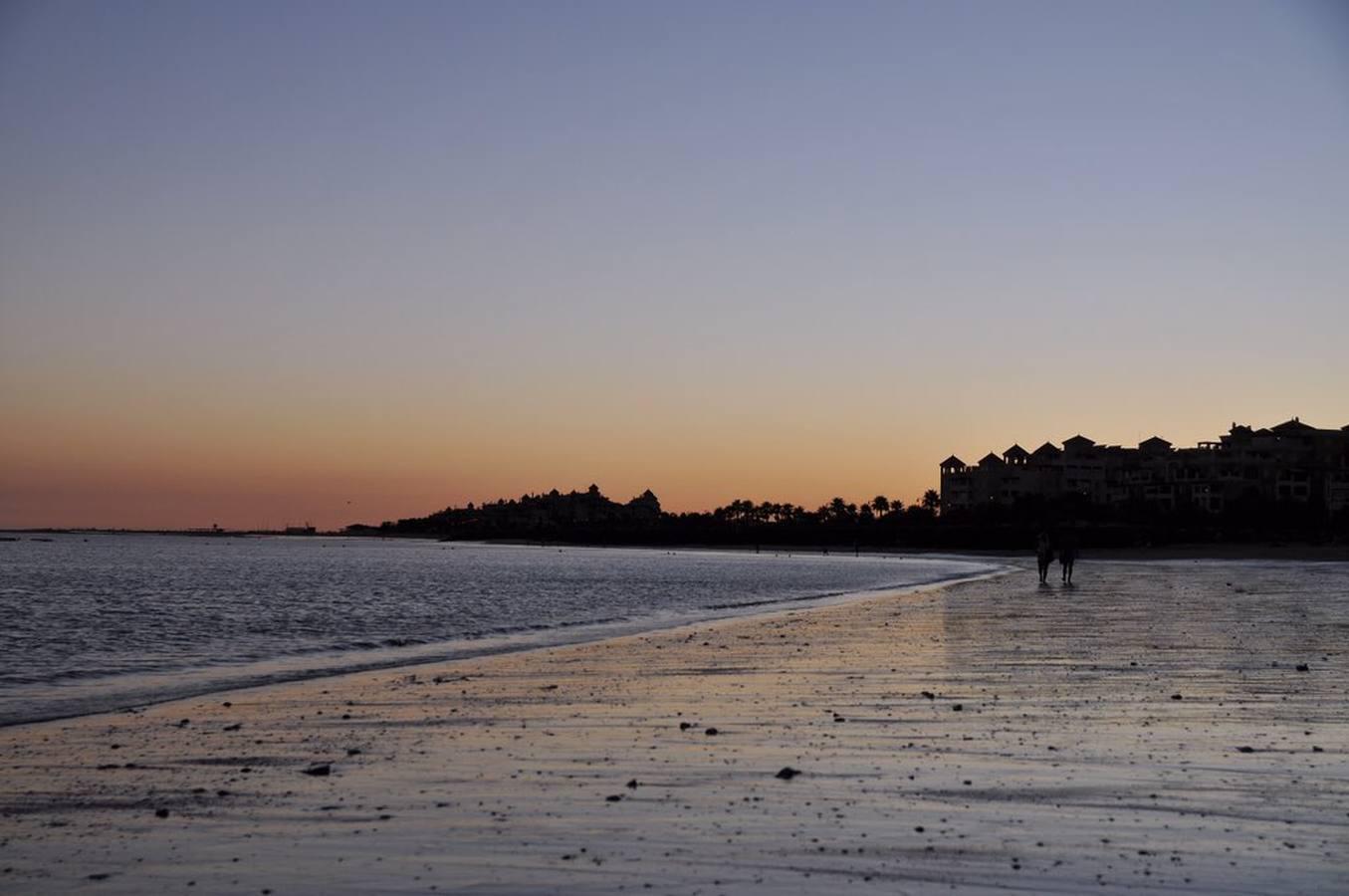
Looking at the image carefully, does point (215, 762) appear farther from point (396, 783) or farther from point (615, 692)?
point (615, 692)

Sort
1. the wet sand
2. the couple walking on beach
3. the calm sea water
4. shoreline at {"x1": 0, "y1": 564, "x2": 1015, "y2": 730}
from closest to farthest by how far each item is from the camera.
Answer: the wet sand < shoreline at {"x1": 0, "y1": 564, "x2": 1015, "y2": 730} < the calm sea water < the couple walking on beach

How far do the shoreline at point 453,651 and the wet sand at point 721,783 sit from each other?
1.23 metres

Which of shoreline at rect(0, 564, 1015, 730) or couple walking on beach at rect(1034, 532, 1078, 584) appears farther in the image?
couple walking on beach at rect(1034, 532, 1078, 584)

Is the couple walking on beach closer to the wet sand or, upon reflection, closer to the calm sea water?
the calm sea water

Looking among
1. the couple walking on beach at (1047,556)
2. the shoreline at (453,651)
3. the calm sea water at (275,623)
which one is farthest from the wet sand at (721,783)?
the couple walking on beach at (1047,556)

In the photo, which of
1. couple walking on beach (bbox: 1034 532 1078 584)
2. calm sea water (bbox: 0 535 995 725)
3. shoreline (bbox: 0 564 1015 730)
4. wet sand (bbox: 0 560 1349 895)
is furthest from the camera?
couple walking on beach (bbox: 1034 532 1078 584)

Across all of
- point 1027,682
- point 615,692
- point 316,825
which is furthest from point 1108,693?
point 316,825

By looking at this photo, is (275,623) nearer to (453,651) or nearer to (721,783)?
(453,651)

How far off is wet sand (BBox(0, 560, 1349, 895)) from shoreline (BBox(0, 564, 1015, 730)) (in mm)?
1230

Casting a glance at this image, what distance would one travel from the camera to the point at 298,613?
45.8m

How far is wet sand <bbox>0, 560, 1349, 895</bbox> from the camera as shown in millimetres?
8055

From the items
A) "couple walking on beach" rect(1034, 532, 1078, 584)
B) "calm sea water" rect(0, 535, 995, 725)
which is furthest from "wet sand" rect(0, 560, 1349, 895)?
"couple walking on beach" rect(1034, 532, 1078, 584)

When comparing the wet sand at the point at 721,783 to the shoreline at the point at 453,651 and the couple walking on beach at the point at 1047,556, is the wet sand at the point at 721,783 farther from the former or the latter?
the couple walking on beach at the point at 1047,556

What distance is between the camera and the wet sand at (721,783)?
8055 millimetres
